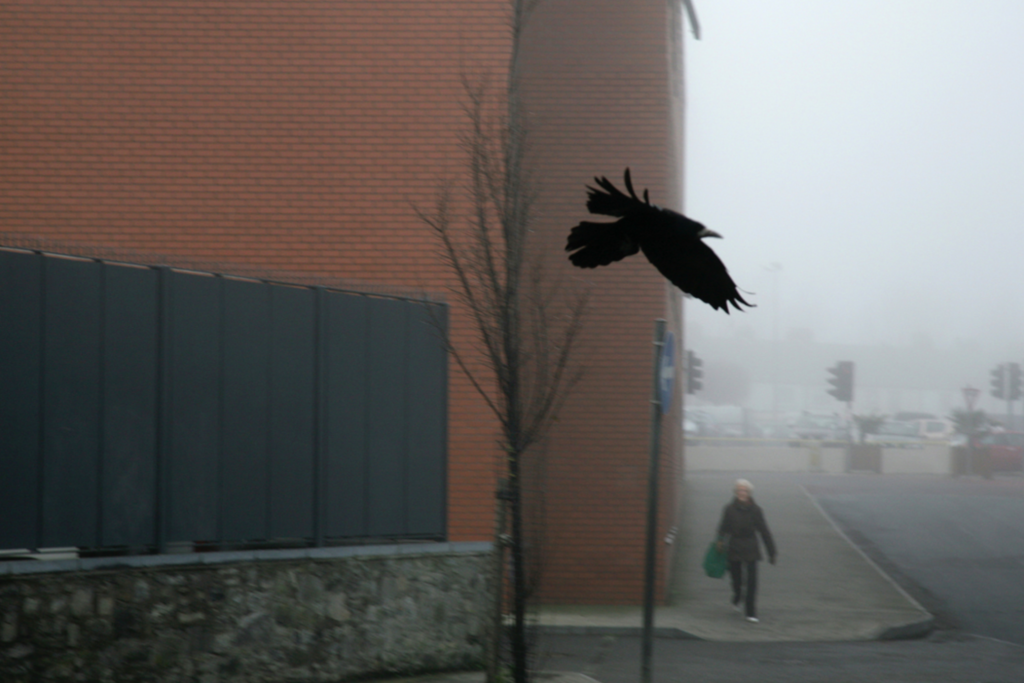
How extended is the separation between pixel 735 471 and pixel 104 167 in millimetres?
31014

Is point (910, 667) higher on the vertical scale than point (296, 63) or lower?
lower

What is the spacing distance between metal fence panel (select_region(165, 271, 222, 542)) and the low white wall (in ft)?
108

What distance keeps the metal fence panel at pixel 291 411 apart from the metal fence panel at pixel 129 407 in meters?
0.96

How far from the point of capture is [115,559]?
6223 mm

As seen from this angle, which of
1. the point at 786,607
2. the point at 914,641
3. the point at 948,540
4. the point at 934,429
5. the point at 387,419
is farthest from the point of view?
the point at 934,429

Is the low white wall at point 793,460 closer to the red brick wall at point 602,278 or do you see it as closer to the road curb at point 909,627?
the road curb at point 909,627

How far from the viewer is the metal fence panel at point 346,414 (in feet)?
25.4

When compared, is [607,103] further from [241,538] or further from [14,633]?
[14,633]

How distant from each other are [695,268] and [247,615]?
4.73 meters

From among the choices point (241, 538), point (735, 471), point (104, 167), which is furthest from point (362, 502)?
point (735, 471)

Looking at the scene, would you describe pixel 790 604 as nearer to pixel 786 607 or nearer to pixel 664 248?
pixel 786 607

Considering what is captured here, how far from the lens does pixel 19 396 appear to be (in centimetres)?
604

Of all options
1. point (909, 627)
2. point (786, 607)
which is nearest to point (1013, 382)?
point (786, 607)

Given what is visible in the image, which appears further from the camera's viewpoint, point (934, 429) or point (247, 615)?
point (934, 429)
